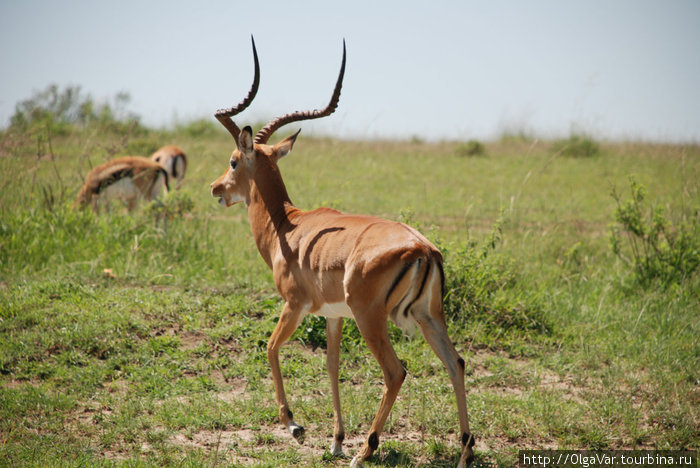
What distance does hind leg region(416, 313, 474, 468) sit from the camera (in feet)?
11.5

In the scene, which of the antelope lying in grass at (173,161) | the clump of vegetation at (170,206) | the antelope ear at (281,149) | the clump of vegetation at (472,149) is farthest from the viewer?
the clump of vegetation at (472,149)

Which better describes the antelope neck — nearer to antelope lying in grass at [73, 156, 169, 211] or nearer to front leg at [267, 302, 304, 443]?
front leg at [267, 302, 304, 443]

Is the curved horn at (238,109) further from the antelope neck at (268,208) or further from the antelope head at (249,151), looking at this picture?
the antelope neck at (268,208)

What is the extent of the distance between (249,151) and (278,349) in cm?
137

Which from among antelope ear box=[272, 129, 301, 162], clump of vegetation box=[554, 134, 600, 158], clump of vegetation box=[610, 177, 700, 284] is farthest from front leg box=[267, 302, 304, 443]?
clump of vegetation box=[554, 134, 600, 158]

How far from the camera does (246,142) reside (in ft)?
14.2

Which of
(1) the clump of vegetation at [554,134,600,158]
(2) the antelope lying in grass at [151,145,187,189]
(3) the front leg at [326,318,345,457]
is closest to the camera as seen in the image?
(3) the front leg at [326,318,345,457]

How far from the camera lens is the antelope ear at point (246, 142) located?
13.8 ft

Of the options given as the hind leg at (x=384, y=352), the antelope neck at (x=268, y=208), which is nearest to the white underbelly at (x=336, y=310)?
Answer: the hind leg at (x=384, y=352)

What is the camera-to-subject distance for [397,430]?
162 inches

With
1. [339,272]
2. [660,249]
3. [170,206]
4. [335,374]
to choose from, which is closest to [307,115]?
[339,272]

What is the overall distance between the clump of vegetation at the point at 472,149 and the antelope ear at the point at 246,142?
1205 cm

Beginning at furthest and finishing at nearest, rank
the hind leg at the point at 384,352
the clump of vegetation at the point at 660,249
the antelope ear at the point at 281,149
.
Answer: the clump of vegetation at the point at 660,249 < the antelope ear at the point at 281,149 < the hind leg at the point at 384,352

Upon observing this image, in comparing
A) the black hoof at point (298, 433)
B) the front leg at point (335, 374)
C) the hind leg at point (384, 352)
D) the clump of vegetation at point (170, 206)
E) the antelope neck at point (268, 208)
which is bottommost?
the black hoof at point (298, 433)
